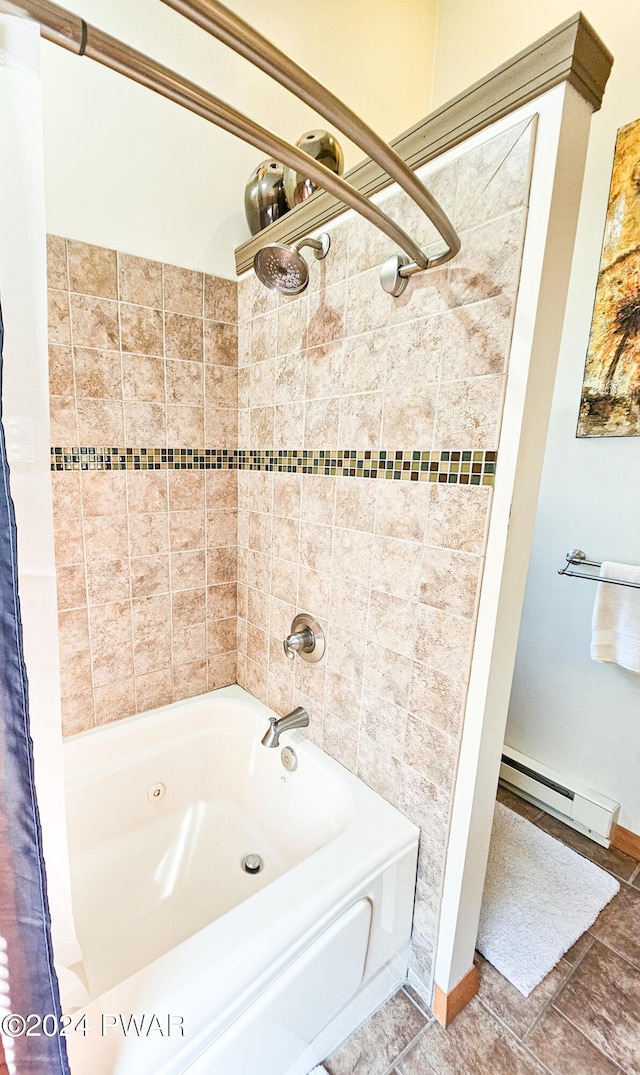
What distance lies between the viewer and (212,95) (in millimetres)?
588

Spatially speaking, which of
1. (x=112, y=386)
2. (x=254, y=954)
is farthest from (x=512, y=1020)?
(x=112, y=386)

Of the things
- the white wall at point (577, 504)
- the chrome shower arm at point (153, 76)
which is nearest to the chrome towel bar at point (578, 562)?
the white wall at point (577, 504)

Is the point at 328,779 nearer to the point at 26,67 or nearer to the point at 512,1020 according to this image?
the point at 512,1020

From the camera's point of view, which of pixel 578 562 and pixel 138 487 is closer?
pixel 138 487

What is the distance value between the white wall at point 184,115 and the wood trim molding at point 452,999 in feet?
7.56

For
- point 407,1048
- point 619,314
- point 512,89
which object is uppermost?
point 512,89

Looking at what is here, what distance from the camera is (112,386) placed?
1427mm

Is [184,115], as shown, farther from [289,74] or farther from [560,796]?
[560,796]

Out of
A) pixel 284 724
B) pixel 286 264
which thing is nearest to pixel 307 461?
pixel 286 264

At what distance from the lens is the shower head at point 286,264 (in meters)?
1.16

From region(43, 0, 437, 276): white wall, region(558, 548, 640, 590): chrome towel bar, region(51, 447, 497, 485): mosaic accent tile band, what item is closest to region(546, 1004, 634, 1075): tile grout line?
region(558, 548, 640, 590): chrome towel bar

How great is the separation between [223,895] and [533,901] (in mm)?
1030

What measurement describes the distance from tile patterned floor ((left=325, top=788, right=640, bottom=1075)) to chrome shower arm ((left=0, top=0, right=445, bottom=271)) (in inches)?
75.5

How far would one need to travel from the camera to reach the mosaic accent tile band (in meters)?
0.98
